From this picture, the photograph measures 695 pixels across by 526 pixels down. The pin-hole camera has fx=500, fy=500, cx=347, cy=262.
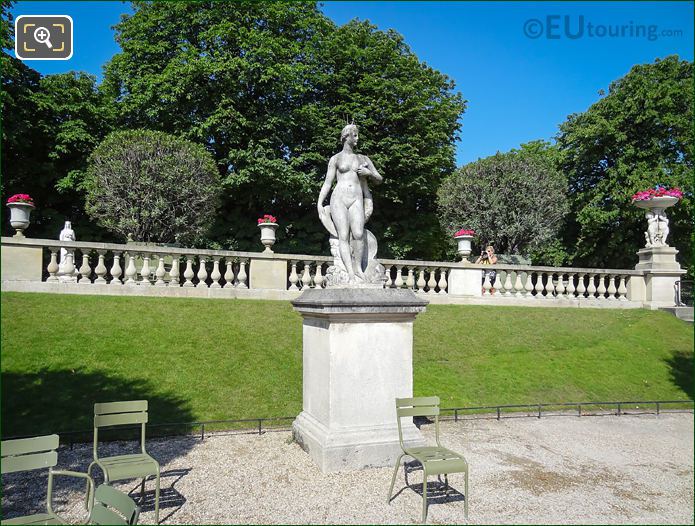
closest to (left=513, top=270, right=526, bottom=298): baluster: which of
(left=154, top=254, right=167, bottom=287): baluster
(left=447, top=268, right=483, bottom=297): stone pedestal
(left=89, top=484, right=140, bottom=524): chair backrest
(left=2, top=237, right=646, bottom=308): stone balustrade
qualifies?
(left=2, top=237, right=646, bottom=308): stone balustrade

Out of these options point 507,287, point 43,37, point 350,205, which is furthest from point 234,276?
point 43,37

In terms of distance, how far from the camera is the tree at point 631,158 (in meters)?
24.4

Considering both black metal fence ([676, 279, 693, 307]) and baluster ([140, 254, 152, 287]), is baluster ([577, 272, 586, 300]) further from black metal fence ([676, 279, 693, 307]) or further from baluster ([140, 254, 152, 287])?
baluster ([140, 254, 152, 287])

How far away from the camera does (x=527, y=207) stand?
69.7 ft

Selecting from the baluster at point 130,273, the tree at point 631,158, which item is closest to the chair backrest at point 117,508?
the baluster at point 130,273

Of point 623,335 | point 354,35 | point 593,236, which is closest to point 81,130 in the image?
point 354,35

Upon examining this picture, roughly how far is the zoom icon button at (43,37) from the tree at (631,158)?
2574 centimetres

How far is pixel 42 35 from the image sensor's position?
4.32 metres

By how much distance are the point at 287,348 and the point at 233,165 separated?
14.0 metres

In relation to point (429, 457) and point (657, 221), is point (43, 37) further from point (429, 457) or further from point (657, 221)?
point (657, 221)

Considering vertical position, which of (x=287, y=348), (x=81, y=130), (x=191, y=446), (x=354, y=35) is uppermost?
(x=354, y=35)

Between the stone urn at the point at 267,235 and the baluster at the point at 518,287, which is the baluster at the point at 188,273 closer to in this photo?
the stone urn at the point at 267,235

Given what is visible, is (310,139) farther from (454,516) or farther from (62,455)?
(454,516)

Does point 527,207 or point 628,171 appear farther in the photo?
point 628,171
